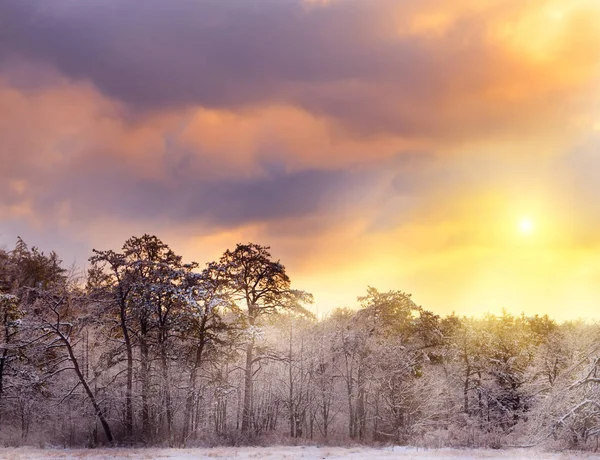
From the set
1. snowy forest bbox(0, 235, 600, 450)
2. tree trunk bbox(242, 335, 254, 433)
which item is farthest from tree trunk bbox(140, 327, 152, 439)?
tree trunk bbox(242, 335, 254, 433)

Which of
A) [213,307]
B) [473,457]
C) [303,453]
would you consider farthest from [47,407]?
[473,457]

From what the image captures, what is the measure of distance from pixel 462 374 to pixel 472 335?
12.7 ft

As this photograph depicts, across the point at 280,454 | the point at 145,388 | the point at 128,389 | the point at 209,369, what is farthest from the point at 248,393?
the point at 280,454

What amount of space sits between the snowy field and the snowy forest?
12.3 ft

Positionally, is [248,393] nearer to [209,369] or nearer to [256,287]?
[209,369]

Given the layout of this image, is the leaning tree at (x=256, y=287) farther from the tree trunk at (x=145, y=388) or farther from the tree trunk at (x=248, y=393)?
the tree trunk at (x=145, y=388)

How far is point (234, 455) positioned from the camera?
2962 cm

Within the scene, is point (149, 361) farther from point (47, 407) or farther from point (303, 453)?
point (303, 453)

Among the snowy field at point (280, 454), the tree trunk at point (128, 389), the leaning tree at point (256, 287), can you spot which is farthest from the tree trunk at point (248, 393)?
the tree trunk at point (128, 389)

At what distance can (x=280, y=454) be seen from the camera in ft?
100

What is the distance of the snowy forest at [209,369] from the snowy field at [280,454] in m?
3.75

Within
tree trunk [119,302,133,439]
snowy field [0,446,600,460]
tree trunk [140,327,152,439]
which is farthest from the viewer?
tree trunk [140,327,152,439]

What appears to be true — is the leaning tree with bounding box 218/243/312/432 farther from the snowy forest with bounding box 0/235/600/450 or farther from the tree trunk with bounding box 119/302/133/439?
the tree trunk with bounding box 119/302/133/439

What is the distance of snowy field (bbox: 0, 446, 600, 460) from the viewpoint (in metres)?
28.6
